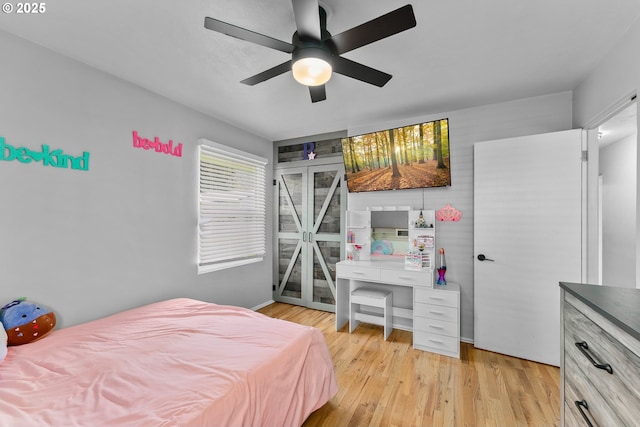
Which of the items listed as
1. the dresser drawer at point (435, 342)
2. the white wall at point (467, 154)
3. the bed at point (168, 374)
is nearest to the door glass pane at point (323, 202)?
the white wall at point (467, 154)

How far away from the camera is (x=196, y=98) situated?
2.67 metres

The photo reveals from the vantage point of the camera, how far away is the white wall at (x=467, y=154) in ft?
8.48

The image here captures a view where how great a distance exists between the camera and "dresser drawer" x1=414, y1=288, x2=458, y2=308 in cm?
259

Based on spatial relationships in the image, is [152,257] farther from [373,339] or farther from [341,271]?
[373,339]

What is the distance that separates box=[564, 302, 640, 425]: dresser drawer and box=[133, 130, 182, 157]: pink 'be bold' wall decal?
10.6ft

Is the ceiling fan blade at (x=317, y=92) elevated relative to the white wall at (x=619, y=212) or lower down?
elevated

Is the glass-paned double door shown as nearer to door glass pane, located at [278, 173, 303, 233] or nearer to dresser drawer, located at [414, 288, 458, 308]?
door glass pane, located at [278, 173, 303, 233]

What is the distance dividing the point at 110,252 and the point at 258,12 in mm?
2197

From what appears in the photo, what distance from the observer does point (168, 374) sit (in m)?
1.33

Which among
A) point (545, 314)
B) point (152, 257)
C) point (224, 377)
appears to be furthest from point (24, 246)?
point (545, 314)

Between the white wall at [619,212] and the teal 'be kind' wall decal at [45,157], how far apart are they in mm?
5093

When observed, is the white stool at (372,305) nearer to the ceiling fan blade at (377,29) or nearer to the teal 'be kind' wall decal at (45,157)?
the ceiling fan blade at (377,29)

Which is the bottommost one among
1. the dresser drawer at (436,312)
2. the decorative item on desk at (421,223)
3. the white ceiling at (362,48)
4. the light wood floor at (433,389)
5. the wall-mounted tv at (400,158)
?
the light wood floor at (433,389)

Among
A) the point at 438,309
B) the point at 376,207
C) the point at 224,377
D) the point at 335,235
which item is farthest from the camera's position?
the point at 335,235
